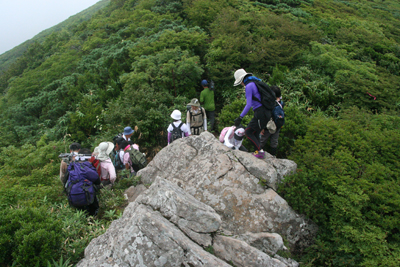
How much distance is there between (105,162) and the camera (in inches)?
207

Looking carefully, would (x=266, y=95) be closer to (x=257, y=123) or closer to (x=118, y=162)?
(x=257, y=123)

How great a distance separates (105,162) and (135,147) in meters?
0.93

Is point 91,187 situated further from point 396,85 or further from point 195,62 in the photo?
point 396,85

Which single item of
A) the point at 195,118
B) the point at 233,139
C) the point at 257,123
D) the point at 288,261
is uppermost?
the point at 257,123

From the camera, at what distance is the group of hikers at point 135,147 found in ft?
14.1

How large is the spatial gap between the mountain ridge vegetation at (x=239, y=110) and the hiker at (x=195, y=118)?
0.74 m

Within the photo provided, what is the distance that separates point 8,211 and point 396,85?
11.7m

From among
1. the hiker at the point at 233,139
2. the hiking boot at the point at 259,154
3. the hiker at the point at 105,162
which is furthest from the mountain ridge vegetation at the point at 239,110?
the hiker at the point at 233,139

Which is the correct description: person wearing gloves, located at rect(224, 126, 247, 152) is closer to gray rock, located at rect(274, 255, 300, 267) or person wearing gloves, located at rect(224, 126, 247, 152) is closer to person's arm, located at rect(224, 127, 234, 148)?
person's arm, located at rect(224, 127, 234, 148)

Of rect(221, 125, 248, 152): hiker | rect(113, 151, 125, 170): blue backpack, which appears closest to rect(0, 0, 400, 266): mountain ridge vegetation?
rect(113, 151, 125, 170): blue backpack

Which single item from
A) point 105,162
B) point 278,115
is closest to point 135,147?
point 105,162

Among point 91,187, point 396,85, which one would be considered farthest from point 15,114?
point 396,85

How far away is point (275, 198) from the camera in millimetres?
4176

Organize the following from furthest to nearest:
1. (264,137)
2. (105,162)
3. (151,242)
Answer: (264,137)
(105,162)
(151,242)
